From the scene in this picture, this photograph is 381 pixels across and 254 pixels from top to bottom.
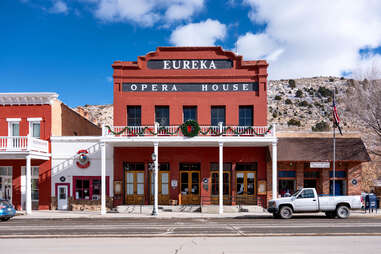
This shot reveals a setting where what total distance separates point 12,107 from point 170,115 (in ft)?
38.1

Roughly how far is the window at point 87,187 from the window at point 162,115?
558cm

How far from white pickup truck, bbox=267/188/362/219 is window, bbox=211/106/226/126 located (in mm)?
8724

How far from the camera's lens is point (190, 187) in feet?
90.0

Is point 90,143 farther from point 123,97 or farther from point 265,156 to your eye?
point 265,156

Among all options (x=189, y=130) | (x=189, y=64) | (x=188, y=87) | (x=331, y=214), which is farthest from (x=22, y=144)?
(x=331, y=214)

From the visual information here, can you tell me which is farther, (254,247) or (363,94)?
(363,94)

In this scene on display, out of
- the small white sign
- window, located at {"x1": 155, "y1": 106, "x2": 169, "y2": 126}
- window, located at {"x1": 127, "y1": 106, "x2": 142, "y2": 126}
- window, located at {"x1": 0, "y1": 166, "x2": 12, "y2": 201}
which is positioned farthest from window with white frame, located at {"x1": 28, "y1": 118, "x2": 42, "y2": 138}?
the small white sign

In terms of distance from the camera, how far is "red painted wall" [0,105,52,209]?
27266 millimetres

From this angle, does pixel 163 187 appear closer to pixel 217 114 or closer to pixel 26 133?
pixel 217 114

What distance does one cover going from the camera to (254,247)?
11.2 m

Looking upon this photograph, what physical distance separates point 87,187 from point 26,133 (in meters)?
5.96

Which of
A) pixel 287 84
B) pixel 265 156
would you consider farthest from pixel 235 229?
pixel 287 84

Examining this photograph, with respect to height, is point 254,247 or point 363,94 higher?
point 363,94

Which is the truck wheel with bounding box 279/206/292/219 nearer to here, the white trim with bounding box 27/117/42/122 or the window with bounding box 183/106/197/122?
the window with bounding box 183/106/197/122
